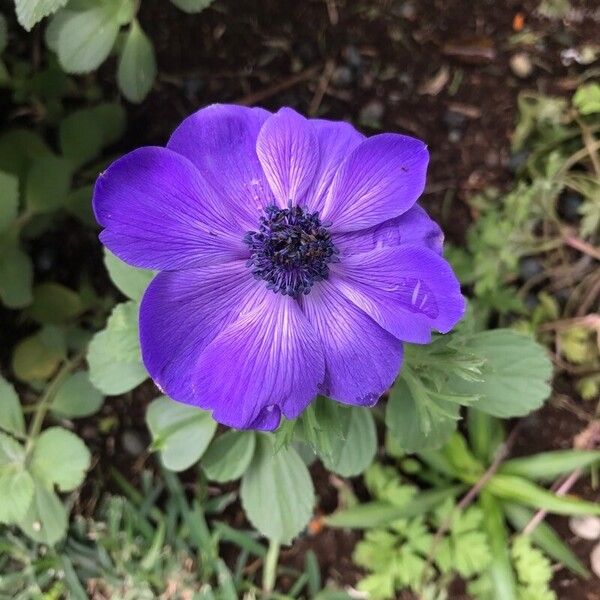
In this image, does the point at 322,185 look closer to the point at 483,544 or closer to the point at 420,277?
the point at 420,277

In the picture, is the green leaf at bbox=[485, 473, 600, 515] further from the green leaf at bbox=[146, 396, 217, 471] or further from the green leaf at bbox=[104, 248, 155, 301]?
the green leaf at bbox=[104, 248, 155, 301]

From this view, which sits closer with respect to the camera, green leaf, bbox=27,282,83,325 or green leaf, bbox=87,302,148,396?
green leaf, bbox=87,302,148,396

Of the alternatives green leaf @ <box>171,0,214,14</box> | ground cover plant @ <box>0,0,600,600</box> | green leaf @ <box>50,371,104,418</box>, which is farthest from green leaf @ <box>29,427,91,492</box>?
green leaf @ <box>171,0,214,14</box>

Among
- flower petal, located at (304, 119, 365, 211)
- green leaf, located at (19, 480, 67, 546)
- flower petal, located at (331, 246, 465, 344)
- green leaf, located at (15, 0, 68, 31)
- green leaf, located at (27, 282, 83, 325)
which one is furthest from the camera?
green leaf, located at (27, 282, 83, 325)

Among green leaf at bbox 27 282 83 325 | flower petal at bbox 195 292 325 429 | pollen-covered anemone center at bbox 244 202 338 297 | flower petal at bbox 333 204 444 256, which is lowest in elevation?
green leaf at bbox 27 282 83 325

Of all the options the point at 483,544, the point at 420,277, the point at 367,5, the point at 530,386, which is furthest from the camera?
the point at 367,5

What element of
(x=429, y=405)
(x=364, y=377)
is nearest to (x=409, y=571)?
(x=429, y=405)

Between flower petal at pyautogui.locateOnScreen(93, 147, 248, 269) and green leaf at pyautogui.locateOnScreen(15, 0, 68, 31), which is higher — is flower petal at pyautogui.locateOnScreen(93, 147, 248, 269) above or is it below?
below

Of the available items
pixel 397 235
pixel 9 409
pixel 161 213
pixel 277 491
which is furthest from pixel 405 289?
pixel 9 409
